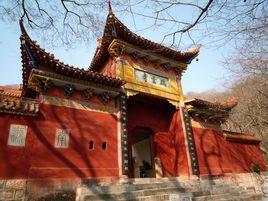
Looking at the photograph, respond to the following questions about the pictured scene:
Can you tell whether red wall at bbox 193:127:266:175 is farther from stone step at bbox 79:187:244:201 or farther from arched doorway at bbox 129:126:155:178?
arched doorway at bbox 129:126:155:178

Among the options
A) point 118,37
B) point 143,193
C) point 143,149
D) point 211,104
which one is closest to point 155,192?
point 143,193

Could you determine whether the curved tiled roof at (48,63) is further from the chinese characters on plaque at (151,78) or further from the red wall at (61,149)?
the chinese characters on plaque at (151,78)

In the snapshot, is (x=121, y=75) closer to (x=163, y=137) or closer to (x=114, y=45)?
(x=114, y=45)

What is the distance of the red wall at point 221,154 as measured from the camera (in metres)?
10.2

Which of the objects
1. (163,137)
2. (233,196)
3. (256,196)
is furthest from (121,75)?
(256,196)

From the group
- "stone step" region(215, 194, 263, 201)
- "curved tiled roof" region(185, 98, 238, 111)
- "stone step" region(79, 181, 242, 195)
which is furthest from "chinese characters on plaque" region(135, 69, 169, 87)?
"stone step" region(215, 194, 263, 201)

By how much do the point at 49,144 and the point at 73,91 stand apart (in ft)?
7.03

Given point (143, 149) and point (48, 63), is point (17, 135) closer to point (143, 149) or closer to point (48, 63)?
point (48, 63)

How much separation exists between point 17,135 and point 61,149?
135 cm

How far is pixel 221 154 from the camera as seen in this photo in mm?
10961

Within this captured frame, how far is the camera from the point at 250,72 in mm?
7395

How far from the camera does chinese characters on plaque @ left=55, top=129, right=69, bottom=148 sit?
6880mm

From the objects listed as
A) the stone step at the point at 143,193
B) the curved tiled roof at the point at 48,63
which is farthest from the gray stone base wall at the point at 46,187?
the curved tiled roof at the point at 48,63

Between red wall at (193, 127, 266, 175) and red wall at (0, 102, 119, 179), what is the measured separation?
15.0ft
